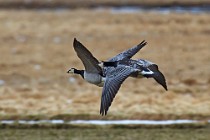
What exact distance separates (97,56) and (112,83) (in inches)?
467

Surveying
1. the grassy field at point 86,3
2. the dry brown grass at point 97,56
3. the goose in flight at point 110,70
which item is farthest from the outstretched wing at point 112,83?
the grassy field at point 86,3

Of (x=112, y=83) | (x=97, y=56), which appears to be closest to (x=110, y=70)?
(x=112, y=83)

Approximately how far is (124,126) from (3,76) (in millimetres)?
5954

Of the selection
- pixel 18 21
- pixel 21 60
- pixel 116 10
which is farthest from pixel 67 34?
pixel 116 10

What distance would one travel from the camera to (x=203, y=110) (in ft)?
46.2

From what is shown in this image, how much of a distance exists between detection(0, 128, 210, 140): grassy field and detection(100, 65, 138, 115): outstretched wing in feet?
8.86

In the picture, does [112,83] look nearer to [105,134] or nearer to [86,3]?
[105,134]

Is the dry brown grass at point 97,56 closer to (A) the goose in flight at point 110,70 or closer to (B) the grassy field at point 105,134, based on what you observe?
(B) the grassy field at point 105,134

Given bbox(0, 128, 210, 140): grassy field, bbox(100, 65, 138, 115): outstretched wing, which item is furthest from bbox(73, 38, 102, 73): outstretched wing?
bbox(0, 128, 210, 140): grassy field

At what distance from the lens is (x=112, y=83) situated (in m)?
9.23

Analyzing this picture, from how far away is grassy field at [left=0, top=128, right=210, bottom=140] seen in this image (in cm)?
1201

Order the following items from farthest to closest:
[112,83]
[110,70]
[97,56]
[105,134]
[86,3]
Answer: [86,3] → [97,56] → [105,134] → [110,70] → [112,83]

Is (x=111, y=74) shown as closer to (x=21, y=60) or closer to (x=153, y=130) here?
(x=153, y=130)

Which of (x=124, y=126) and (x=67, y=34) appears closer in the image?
(x=124, y=126)
